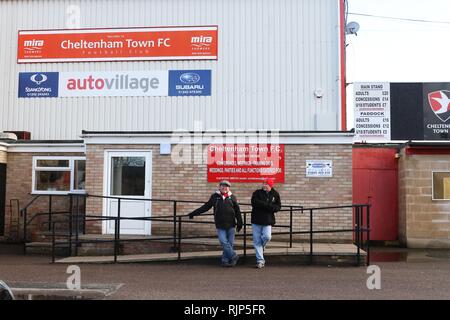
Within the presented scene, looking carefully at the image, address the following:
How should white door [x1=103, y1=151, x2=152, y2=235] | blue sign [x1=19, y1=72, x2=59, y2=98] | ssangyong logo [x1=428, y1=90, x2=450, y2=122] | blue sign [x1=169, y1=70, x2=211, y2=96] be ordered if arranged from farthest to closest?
1. ssangyong logo [x1=428, y1=90, x2=450, y2=122]
2. blue sign [x1=19, y1=72, x2=59, y2=98]
3. blue sign [x1=169, y1=70, x2=211, y2=96]
4. white door [x1=103, y1=151, x2=152, y2=235]

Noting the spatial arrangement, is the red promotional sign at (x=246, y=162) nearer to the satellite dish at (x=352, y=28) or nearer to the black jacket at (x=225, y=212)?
the black jacket at (x=225, y=212)

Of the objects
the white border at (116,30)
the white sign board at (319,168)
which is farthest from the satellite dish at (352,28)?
the white sign board at (319,168)

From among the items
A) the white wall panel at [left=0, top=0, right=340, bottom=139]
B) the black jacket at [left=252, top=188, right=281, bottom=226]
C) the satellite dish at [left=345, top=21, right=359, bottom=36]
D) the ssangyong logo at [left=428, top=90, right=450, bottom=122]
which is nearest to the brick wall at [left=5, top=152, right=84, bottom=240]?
the white wall panel at [left=0, top=0, right=340, bottom=139]

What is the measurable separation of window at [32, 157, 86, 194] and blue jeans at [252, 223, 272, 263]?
6416 millimetres

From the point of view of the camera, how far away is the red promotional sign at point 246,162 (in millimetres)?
12109

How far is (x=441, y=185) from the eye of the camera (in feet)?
42.7

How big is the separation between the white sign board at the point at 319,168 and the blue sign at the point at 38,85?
28.6 ft

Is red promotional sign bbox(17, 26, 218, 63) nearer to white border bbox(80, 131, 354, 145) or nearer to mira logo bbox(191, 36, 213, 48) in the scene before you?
mira logo bbox(191, 36, 213, 48)

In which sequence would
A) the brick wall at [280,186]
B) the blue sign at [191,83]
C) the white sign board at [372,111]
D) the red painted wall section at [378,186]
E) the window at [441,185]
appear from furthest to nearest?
1. the white sign board at [372,111]
2. the blue sign at [191,83]
3. the red painted wall section at [378,186]
4. the window at [441,185]
5. the brick wall at [280,186]

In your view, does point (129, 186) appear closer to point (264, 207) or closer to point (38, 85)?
point (264, 207)

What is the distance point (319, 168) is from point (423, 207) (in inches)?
122

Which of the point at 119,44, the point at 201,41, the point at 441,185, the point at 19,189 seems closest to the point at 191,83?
the point at 201,41

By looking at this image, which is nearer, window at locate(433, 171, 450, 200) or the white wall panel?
window at locate(433, 171, 450, 200)

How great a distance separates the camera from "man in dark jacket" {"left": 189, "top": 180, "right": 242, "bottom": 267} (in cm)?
946
